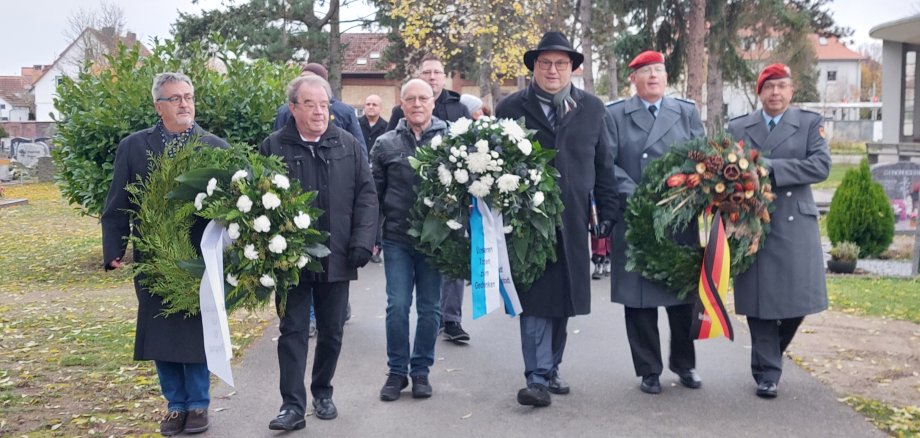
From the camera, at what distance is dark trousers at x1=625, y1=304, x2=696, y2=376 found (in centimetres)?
680

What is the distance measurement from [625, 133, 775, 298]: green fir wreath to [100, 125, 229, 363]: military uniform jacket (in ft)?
8.86

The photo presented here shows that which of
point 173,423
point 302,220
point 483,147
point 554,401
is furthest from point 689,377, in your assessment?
point 173,423

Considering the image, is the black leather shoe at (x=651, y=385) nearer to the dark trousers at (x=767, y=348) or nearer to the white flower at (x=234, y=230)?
the dark trousers at (x=767, y=348)

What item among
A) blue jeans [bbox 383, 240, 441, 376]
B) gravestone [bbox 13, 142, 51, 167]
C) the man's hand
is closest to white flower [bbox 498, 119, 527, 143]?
blue jeans [bbox 383, 240, 441, 376]

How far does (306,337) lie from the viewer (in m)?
6.13

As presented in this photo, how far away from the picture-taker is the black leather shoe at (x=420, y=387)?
6.77 metres

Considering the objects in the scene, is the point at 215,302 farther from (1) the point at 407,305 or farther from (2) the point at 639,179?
(2) the point at 639,179

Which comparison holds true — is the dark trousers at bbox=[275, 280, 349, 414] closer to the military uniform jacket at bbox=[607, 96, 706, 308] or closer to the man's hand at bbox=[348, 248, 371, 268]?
the man's hand at bbox=[348, 248, 371, 268]

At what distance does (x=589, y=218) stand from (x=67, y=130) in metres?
8.47

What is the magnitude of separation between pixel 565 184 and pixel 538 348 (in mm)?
1075

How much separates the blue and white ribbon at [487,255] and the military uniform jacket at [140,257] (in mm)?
1630

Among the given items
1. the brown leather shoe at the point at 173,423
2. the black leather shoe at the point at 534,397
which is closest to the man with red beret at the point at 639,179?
the black leather shoe at the point at 534,397

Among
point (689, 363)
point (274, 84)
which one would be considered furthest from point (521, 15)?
point (689, 363)

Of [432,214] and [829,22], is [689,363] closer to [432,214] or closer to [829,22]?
[432,214]
